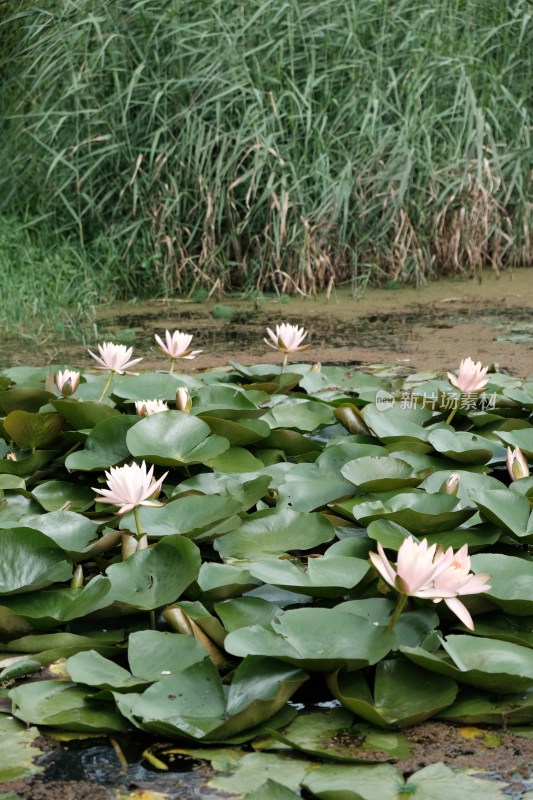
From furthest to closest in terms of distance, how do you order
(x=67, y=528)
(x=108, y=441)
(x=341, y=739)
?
(x=108, y=441) → (x=67, y=528) → (x=341, y=739)

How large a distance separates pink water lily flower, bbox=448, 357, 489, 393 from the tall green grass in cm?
244

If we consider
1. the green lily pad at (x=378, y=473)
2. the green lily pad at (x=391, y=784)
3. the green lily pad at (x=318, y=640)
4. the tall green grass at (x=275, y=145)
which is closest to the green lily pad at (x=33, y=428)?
the green lily pad at (x=378, y=473)

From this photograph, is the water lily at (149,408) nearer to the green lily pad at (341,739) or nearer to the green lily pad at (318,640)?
the green lily pad at (318,640)

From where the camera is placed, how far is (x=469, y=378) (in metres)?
2.04

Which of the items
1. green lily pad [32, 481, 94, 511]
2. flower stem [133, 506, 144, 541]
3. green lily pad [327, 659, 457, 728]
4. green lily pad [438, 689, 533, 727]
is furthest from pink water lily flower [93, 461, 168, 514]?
green lily pad [438, 689, 533, 727]

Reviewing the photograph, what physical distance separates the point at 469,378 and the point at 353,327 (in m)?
1.80

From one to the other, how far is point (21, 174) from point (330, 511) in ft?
12.3

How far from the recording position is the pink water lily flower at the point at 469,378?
6.66ft

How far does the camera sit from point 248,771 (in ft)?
3.51

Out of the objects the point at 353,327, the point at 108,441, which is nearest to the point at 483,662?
the point at 108,441

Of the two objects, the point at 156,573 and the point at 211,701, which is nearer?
the point at 211,701

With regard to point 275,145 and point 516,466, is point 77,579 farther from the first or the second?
point 275,145

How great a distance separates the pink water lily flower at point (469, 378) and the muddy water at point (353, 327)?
0.92m

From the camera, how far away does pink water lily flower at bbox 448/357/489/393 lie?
6.66ft
